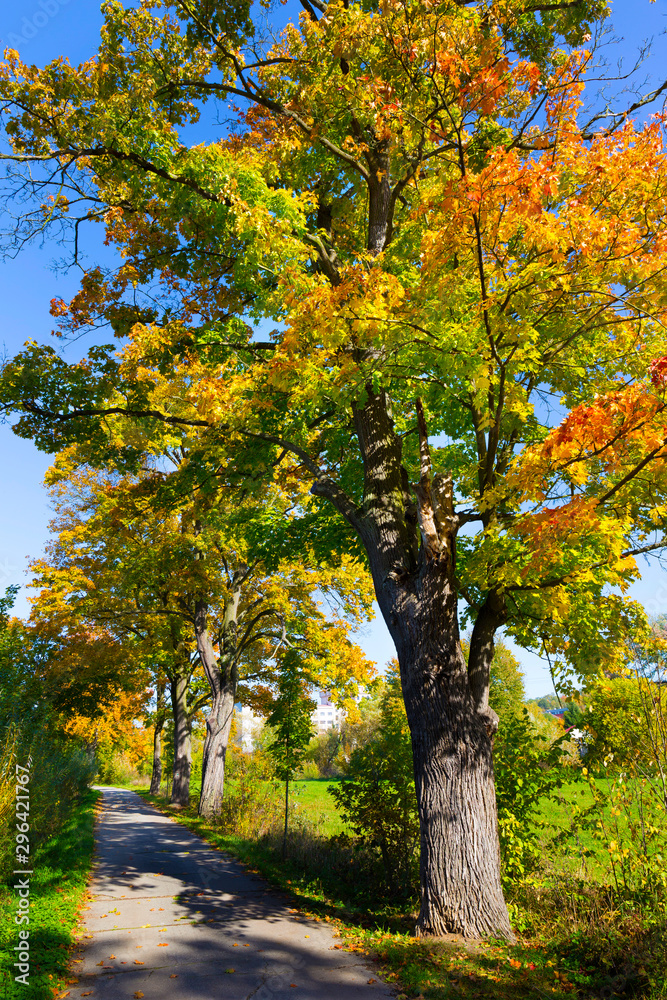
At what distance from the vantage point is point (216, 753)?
47.1ft

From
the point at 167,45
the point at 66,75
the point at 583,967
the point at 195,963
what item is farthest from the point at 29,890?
the point at 167,45

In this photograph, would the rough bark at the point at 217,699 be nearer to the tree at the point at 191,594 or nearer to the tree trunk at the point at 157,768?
the tree at the point at 191,594

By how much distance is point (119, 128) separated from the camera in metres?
6.23

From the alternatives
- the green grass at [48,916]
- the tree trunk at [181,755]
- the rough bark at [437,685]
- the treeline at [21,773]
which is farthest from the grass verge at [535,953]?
the tree trunk at [181,755]

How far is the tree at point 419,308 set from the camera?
176 inches

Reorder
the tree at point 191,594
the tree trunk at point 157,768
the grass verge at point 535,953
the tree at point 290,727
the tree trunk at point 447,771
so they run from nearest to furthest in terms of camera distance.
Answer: the grass verge at point 535,953 < the tree trunk at point 447,771 < the tree at point 290,727 < the tree at point 191,594 < the tree trunk at point 157,768

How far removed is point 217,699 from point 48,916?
9.73 metres

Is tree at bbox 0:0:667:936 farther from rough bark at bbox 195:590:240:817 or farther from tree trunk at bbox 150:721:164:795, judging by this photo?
tree trunk at bbox 150:721:164:795

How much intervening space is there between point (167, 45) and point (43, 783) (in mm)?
9297

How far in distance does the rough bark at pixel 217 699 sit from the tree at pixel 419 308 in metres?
8.18

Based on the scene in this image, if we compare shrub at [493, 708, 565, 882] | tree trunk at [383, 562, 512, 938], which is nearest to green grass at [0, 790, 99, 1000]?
tree trunk at [383, 562, 512, 938]

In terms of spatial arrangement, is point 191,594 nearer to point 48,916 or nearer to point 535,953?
point 48,916

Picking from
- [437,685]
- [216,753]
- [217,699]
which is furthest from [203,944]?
[217,699]

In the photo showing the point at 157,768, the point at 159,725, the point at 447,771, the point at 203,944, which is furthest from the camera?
the point at 157,768
